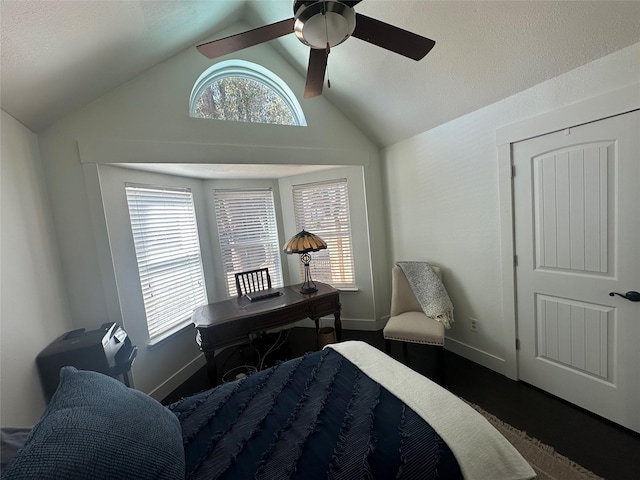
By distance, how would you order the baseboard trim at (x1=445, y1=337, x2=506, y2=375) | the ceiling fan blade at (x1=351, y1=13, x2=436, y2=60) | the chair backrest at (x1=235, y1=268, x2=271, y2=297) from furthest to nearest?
the chair backrest at (x1=235, y1=268, x2=271, y2=297) → the baseboard trim at (x1=445, y1=337, x2=506, y2=375) → the ceiling fan blade at (x1=351, y1=13, x2=436, y2=60)

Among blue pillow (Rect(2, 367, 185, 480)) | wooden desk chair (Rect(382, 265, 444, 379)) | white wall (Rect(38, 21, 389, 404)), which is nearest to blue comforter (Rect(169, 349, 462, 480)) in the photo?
blue pillow (Rect(2, 367, 185, 480))

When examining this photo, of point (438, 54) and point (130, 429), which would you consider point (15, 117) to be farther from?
point (438, 54)

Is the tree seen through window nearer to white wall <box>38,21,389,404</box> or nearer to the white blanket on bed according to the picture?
white wall <box>38,21,389,404</box>

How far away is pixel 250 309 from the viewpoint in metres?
2.38

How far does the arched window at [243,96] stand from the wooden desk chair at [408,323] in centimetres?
209

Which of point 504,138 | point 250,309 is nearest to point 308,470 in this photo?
point 250,309

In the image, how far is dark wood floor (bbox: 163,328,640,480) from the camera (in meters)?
1.50

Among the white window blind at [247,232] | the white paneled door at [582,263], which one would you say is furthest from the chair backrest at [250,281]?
the white paneled door at [582,263]

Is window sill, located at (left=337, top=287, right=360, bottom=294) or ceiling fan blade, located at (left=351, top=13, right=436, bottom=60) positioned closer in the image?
ceiling fan blade, located at (left=351, top=13, right=436, bottom=60)

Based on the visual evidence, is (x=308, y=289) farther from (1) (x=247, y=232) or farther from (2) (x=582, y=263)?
(2) (x=582, y=263)

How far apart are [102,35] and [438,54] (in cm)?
225

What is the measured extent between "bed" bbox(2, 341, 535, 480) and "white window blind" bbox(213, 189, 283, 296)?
2091 mm

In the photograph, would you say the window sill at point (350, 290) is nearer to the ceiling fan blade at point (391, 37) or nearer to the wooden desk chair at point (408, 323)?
the wooden desk chair at point (408, 323)

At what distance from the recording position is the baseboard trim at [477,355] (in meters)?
2.32
